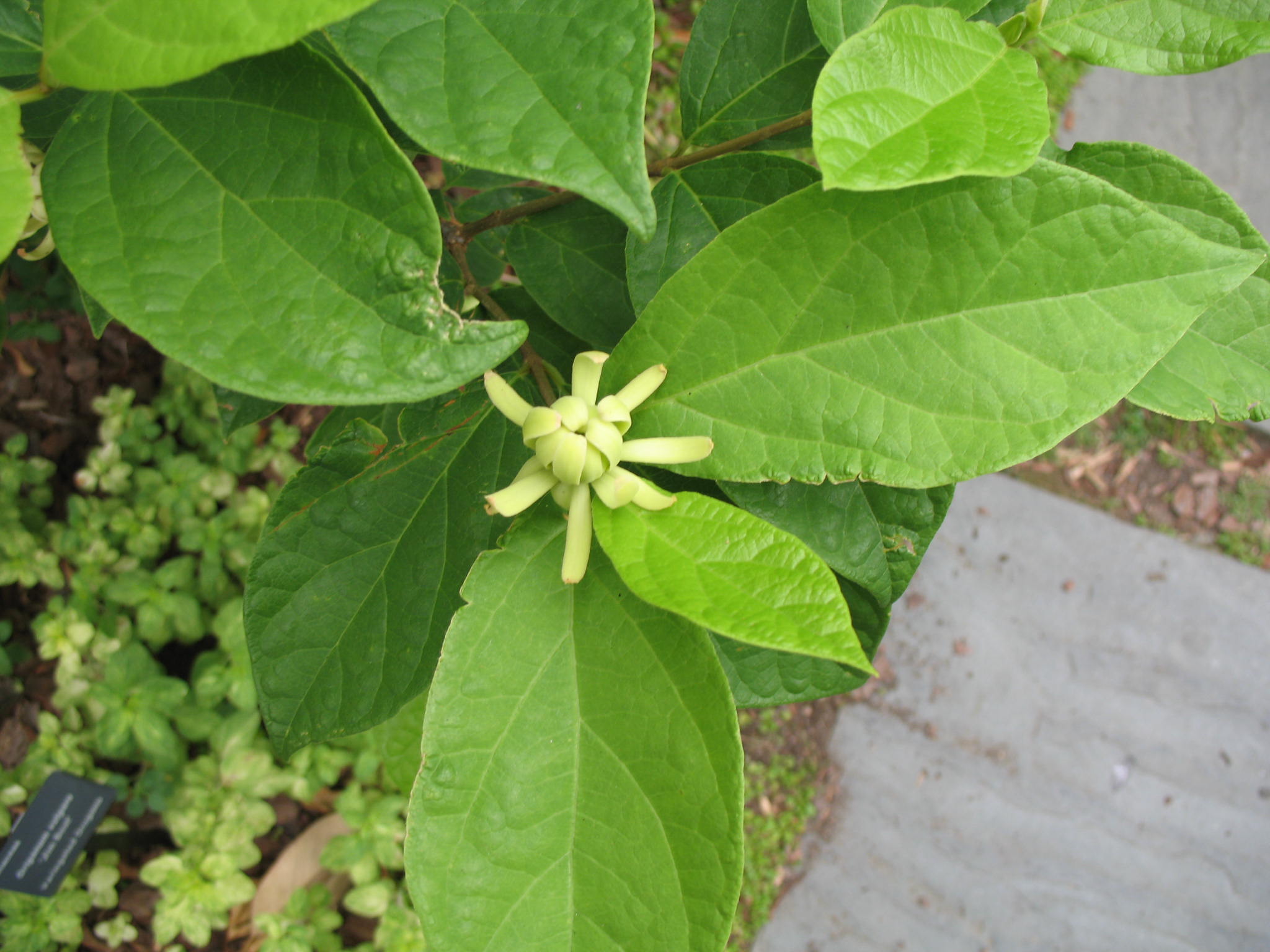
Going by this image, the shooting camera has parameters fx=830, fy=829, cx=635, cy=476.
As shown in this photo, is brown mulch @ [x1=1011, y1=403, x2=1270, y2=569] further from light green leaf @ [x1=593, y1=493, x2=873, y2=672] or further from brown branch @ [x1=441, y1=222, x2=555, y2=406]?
light green leaf @ [x1=593, y1=493, x2=873, y2=672]

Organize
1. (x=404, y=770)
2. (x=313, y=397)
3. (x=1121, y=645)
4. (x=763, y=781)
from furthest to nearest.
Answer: (x=1121, y=645), (x=763, y=781), (x=404, y=770), (x=313, y=397)

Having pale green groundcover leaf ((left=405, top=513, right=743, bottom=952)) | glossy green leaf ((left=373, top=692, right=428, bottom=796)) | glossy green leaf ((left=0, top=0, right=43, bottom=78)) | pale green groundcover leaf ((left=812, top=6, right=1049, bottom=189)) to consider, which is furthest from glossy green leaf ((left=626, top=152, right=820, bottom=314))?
glossy green leaf ((left=373, top=692, right=428, bottom=796))

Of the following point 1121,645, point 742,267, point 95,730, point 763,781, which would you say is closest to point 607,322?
point 742,267

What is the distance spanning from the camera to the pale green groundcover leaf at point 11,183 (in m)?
0.35

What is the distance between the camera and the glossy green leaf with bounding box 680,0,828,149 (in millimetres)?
592

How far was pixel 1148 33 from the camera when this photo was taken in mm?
518

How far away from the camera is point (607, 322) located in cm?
65

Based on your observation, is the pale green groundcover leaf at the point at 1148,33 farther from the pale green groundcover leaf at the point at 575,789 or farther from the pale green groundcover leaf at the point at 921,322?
the pale green groundcover leaf at the point at 575,789

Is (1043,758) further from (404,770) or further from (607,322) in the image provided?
(607,322)

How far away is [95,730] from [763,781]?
1367 mm

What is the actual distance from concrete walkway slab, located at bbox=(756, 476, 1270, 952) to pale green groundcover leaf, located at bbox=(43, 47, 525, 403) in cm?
188

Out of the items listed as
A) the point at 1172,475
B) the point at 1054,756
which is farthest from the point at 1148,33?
the point at 1172,475

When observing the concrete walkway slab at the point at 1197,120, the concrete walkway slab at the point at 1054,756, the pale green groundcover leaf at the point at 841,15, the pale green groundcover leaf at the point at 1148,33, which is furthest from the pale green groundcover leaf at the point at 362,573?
the concrete walkway slab at the point at 1197,120

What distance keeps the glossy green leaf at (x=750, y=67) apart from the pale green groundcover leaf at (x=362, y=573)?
0.95 ft
